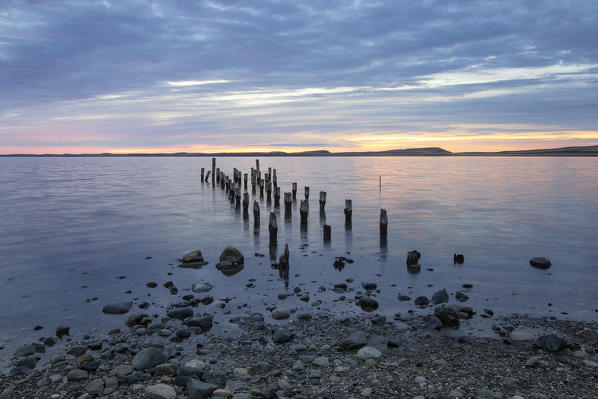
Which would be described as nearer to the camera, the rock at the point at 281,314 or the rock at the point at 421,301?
the rock at the point at 281,314

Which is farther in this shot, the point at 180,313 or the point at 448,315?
the point at 180,313

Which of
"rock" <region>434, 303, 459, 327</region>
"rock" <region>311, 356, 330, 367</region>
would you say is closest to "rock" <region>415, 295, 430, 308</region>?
"rock" <region>434, 303, 459, 327</region>

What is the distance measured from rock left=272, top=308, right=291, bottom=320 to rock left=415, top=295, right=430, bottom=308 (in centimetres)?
312

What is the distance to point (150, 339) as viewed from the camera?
8.56 m

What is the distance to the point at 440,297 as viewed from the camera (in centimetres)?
1061

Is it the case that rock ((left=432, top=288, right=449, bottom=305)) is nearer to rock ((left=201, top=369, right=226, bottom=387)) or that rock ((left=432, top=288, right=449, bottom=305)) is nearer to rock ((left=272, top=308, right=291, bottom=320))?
rock ((left=272, top=308, right=291, bottom=320))

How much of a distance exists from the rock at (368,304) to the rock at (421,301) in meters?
1.01

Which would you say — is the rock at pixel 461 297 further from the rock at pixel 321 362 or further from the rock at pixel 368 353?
the rock at pixel 321 362

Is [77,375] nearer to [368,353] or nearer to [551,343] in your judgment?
[368,353]

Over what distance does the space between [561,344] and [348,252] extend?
361 inches

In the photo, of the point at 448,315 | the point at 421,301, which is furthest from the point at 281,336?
the point at 421,301

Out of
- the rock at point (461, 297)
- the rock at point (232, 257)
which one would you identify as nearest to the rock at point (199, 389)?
Answer: the rock at point (461, 297)

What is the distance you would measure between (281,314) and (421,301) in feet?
11.3

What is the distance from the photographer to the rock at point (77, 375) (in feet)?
22.7
